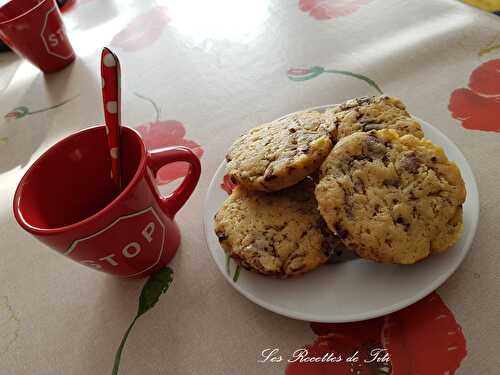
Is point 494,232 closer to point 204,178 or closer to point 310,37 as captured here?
point 204,178

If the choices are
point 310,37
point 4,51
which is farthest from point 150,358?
point 4,51

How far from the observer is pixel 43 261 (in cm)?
76

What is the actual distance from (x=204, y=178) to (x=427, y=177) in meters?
0.43

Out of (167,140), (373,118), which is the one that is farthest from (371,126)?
(167,140)

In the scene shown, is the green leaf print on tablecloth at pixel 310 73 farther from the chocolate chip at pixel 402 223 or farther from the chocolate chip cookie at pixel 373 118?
the chocolate chip at pixel 402 223

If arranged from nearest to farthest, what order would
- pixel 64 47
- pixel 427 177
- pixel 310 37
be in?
pixel 427 177 → pixel 310 37 → pixel 64 47

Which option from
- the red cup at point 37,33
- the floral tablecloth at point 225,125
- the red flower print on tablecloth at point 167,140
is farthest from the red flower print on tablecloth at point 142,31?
the red flower print on tablecloth at point 167,140

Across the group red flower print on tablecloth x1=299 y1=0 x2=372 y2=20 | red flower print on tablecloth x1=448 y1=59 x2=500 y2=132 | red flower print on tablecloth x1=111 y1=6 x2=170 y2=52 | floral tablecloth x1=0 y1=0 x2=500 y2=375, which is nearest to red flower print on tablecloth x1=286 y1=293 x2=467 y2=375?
floral tablecloth x1=0 y1=0 x2=500 y2=375

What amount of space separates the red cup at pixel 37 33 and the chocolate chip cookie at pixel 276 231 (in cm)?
76

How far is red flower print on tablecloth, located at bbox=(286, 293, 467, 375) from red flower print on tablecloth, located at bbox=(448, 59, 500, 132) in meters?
0.36

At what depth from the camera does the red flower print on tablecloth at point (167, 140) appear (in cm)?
85

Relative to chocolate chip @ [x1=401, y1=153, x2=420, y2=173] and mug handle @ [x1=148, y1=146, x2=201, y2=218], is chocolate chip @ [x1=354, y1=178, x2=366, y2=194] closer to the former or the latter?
chocolate chip @ [x1=401, y1=153, x2=420, y2=173]

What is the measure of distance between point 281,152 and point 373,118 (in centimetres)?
15

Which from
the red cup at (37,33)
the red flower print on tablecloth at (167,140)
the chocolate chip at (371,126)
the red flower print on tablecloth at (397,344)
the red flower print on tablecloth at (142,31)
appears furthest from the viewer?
the red flower print on tablecloth at (142,31)
